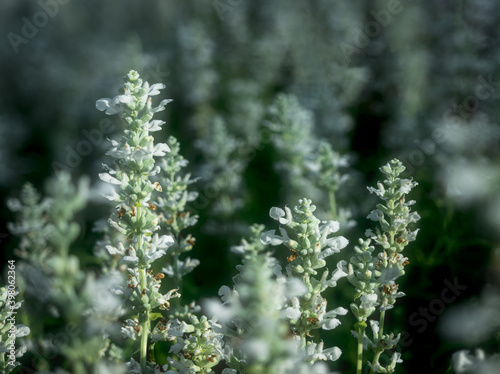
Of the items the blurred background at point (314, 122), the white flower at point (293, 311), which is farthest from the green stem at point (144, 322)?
the blurred background at point (314, 122)

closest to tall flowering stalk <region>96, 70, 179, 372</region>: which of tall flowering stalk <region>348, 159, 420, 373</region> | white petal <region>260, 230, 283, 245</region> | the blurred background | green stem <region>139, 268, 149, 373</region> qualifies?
green stem <region>139, 268, 149, 373</region>

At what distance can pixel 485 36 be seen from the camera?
5.81 metres

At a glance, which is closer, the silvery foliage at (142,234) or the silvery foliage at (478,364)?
the silvery foliage at (478,364)

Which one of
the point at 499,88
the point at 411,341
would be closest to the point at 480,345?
the point at 411,341

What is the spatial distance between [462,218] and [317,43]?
4756 mm

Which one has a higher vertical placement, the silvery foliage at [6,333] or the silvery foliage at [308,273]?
the silvery foliage at [308,273]

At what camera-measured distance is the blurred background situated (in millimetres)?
3939

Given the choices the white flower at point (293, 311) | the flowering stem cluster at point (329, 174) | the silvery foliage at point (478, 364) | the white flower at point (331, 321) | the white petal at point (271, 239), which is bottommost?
the silvery foliage at point (478, 364)

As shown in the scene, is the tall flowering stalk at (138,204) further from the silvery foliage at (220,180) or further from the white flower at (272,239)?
the silvery foliage at (220,180)

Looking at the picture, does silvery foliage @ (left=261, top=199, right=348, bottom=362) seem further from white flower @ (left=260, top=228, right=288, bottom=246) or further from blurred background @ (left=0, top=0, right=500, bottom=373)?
blurred background @ (left=0, top=0, right=500, bottom=373)

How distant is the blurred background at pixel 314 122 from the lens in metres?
3.94

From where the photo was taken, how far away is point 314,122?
20.6 feet

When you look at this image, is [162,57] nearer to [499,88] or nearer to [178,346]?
[499,88]

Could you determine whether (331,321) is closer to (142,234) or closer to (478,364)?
(478,364)
